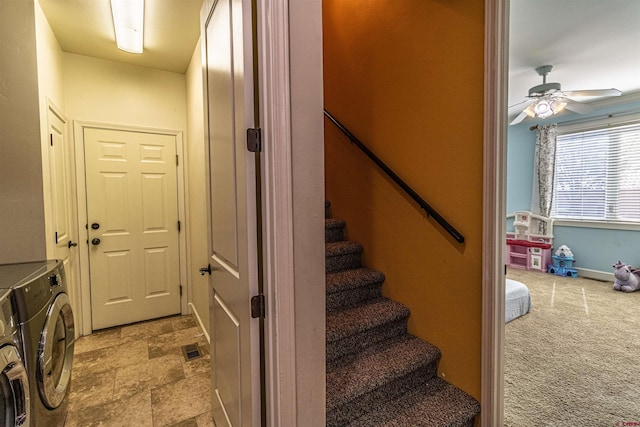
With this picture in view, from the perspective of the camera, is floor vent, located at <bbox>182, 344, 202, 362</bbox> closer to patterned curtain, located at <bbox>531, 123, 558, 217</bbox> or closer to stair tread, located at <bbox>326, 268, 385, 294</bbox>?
stair tread, located at <bbox>326, 268, 385, 294</bbox>

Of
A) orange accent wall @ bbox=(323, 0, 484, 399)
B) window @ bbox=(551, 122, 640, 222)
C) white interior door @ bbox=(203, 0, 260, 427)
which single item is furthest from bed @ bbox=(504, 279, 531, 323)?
white interior door @ bbox=(203, 0, 260, 427)

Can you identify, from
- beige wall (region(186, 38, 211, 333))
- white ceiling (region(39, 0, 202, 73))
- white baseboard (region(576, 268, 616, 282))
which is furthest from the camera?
white baseboard (region(576, 268, 616, 282))

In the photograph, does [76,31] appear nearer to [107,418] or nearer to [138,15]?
[138,15]

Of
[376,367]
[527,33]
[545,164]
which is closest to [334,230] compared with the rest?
[376,367]

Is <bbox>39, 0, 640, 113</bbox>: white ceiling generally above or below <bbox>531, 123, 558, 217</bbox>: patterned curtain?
above

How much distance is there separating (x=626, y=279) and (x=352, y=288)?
4.29 metres

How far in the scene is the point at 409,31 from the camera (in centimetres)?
191

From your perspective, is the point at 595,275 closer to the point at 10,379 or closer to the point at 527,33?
the point at 527,33

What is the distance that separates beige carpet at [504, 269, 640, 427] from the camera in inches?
69.8

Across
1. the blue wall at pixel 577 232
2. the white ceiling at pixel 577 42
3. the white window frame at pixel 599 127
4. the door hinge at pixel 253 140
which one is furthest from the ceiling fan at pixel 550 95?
the door hinge at pixel 253 140

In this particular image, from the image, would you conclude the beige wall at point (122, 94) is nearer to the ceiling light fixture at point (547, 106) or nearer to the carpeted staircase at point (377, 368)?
the carpeted staircase at point (377, 368)

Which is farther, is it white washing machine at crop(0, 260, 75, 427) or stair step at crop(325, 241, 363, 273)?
stair step at crop(325, 241, 363, 273)

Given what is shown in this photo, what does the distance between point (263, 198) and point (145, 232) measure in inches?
108

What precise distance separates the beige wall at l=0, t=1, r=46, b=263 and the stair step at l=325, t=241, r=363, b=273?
1825 mm
